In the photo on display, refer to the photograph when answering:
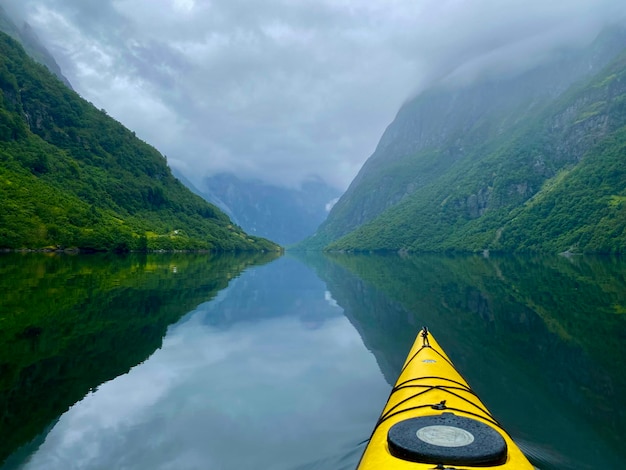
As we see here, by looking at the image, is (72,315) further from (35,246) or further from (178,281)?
(35,246)

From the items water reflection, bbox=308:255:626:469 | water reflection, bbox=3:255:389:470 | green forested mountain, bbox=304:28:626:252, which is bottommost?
water reflection, bbox=3:255:389:470

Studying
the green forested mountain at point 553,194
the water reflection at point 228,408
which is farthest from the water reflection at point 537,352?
the green forested mountain at point 553,194

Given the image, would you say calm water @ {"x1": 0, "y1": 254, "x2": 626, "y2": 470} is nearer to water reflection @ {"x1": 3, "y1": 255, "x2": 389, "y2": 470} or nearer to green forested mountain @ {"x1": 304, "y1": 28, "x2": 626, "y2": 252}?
water reflection @ {"x1": 3, "y1": 255, "x2": 389, "y2": 470}

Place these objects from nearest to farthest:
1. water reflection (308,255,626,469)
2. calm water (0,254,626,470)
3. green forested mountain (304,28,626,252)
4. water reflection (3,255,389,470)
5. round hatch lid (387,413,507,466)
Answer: round hatch lid (387,413,507,466), water reflection (3,255,389,470), calm water (0,254,626,470), water reflection (308,255,626,469), green forested mountain (304,28,626,252)

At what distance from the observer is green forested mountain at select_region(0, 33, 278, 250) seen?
206 ft

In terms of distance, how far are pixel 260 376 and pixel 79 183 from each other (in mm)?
96912

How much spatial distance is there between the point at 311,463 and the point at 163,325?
11.0 m

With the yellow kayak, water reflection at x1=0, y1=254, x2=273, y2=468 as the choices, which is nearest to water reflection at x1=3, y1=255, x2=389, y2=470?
water reflection at x1=0, y1=254, x2=273, y2=468

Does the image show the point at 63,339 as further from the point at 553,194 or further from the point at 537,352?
the point at 553,194

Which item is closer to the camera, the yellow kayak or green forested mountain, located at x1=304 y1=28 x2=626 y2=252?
the yellow kayak

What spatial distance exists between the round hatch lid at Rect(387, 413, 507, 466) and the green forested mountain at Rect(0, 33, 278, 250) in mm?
62163

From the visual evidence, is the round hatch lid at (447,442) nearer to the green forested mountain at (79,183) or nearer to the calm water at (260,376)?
the calm water at (260,376)

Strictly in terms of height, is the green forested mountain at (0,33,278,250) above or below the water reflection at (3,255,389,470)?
above

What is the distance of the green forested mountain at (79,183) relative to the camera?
206ft
